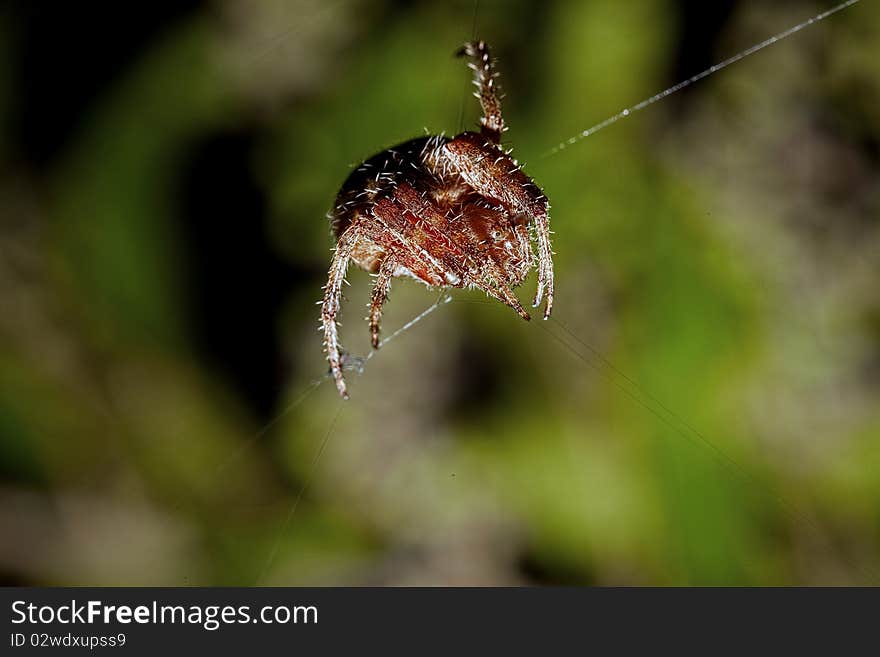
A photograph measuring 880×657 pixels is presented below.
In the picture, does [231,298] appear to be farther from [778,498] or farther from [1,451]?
[778,498]

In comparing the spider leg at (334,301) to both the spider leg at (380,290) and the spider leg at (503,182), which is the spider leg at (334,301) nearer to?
the spider leg at (380,290)

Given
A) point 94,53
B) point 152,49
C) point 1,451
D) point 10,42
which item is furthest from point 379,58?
point 1,451

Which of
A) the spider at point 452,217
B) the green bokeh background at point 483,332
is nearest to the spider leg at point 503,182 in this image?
the spider at point 452,217

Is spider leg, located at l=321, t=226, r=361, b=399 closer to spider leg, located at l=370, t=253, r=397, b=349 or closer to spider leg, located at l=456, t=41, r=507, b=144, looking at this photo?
spider leg, located at l=370, t=253, r=397, b=349

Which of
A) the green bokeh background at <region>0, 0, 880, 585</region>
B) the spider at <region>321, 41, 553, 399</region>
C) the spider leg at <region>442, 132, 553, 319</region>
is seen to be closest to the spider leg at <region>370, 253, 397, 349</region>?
the spider at <region>321, 41, 553, 399</region>

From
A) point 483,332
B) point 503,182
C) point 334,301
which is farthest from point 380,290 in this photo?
point 483,332
